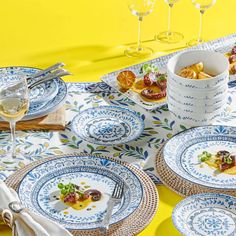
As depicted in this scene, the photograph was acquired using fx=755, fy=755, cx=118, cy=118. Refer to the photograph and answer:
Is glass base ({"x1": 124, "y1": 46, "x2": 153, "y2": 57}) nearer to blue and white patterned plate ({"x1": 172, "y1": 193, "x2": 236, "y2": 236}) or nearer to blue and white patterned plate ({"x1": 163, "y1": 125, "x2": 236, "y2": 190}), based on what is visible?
blue and white patterned plate ({"x1": 163, "y1": 125, "x2": 236, "y2": 190})

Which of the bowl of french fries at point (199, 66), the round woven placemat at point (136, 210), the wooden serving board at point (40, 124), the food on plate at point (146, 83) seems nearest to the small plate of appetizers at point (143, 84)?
the food on plate at point (146, 83)

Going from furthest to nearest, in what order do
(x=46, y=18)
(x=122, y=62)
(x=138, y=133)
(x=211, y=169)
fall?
(x=46, y=18) < (x=122, y=62) < (x=138, y=133) < (x=211, y=169)

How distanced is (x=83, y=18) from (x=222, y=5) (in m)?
0.49

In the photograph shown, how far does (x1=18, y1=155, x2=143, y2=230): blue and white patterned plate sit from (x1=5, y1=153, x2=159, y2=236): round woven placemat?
12 mm

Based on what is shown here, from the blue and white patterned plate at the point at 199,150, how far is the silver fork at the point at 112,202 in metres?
0.15

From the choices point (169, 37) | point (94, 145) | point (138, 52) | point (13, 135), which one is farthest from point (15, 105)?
point (169, 37)

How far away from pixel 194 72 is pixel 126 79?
0.79 feet

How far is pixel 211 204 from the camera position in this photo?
1.59 meters

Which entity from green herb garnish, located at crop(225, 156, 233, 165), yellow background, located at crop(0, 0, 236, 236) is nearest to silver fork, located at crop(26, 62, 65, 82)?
yellow background, located at crop(0, 0, 236, 236)

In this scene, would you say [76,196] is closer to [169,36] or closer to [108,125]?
[108,125]

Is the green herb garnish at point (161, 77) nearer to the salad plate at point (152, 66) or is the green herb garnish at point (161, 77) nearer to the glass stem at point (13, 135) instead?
the salad plate at point (152, 66)

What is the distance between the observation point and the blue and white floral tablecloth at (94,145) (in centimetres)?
178

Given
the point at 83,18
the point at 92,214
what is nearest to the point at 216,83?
the point at 92,214

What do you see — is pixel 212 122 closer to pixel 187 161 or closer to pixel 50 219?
pixel 187 161
